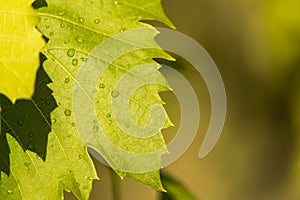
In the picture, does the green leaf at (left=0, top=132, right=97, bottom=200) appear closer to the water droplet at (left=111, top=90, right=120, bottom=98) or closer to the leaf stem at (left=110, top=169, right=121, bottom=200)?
the water droplet at (left=111, top=90, right=120, bottom=98)

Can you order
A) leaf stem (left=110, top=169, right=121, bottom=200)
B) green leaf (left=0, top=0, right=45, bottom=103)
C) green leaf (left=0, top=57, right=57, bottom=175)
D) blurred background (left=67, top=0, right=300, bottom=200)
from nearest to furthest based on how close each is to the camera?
1. green leaf (left=0, top=0, right=45, bottom=103)
2. green leaf (left=0, top=57, right=57, bottom=175)
3. leaf stem (left=110, top=169, right=121, bottom=200)
4. blurred background (left=67, top=0, right=300, bottom=200)

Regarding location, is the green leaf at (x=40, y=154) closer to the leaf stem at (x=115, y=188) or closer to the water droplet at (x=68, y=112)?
the water droplet at (x=68, y=112)

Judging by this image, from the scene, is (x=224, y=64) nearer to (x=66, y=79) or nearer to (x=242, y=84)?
(x=242, y=84)

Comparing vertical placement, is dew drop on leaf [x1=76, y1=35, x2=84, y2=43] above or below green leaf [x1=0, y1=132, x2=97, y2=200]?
above

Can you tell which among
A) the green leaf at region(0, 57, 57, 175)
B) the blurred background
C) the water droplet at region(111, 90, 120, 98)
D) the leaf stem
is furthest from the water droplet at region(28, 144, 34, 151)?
the blurred background

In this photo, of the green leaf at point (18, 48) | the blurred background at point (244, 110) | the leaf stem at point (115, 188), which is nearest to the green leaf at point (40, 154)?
the green leaf at point (18, 48)

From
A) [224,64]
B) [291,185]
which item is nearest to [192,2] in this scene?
[224,64]

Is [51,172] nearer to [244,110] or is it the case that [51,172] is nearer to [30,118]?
[30,118]
